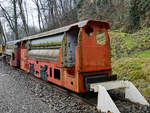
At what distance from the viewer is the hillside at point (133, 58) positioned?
21.1 feet

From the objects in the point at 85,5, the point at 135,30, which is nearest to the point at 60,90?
the point at 135,30

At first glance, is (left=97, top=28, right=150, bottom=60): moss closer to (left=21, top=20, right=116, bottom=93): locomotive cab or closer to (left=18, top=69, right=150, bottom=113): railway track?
(left=21, top=20, right=116, bottom=93): locomotive cab

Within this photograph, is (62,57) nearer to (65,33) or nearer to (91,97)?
(65,33)

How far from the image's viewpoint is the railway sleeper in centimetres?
404

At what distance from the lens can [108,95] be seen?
4.15 meters

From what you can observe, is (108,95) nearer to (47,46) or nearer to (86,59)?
(86,59)

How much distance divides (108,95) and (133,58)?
4.97m

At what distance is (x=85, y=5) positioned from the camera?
78.3ft

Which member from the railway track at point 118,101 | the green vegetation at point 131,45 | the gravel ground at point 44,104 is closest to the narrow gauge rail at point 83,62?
the railway track at point 118,101

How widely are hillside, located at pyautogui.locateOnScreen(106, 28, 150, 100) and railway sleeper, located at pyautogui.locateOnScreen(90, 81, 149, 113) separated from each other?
0.88m

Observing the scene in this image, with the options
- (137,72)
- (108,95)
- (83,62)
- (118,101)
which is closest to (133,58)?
(137,72)

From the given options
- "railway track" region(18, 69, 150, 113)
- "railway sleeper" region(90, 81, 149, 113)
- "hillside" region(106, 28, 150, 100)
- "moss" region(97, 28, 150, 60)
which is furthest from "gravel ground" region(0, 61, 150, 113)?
"moss" region(97, 28, 150, 60)

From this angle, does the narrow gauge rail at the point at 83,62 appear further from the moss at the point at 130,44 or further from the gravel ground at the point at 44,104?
the moss at the point at 130,44

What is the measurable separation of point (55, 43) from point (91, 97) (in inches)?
108
